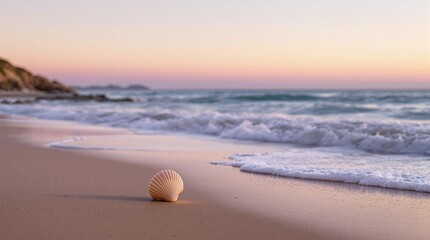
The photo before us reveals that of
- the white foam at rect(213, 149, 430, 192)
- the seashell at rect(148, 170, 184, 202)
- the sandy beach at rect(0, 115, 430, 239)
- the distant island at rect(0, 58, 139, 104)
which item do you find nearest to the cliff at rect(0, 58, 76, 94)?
the distant island at rect(0, 58, 139, 104)

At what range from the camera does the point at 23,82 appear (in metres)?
→ 73.8

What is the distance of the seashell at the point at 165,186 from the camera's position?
19.8 feet

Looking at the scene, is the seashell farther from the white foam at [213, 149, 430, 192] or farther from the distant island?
the distant island

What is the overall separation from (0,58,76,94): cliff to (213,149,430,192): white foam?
208 feet

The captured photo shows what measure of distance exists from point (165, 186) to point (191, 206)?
35cm

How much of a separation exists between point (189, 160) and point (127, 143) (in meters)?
3.40

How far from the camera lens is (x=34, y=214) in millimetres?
5320

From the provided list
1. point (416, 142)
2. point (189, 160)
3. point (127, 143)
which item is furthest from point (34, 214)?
point (416, 142)

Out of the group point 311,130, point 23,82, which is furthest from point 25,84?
point 311,130

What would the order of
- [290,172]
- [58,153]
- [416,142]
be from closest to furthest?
[290,172], [58,153], [416,142]

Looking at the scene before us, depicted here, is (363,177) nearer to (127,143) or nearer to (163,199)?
(163,199)

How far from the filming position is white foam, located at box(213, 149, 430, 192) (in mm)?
7426

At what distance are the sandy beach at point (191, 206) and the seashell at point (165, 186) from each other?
11 centimetres

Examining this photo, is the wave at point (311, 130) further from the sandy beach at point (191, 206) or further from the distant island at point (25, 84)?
the distant island at point (25, 84)
